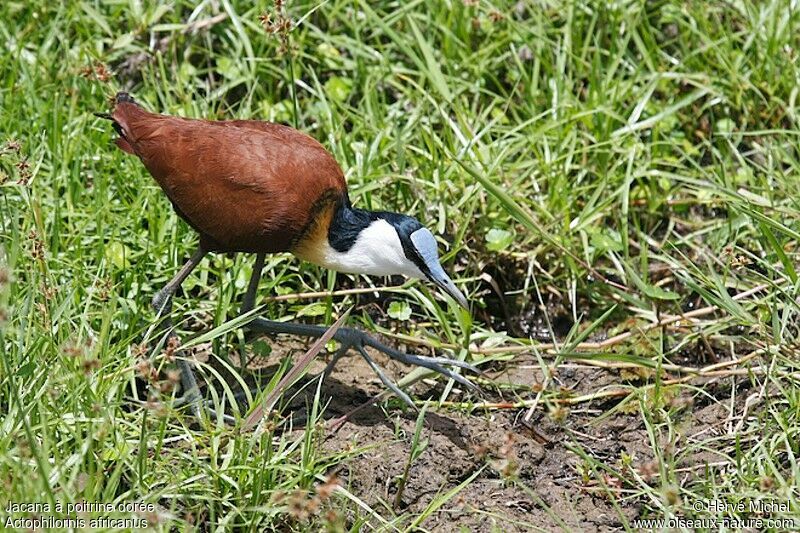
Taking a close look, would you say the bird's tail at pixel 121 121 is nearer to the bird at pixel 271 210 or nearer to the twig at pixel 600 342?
the bird at pixel 271 210

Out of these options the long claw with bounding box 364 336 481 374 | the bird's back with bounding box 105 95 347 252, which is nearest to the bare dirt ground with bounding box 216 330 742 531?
the long claw with bounding box 364 336 481 374

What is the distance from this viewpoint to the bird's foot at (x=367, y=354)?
4676mm

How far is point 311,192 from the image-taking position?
4.60 metres

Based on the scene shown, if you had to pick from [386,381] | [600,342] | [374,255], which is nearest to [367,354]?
[386,381]

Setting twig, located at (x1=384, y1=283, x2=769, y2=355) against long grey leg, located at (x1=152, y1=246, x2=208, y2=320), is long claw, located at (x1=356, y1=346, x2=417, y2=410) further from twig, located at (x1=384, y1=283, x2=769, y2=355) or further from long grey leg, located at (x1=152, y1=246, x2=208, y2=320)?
long grey leg, located at (x1=152, y1=246, x2=208, y2=320)

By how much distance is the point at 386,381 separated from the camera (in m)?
4.63

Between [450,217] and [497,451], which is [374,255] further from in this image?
[497,451]

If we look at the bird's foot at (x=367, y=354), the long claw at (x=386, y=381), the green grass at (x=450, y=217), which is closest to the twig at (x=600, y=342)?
the green grass at (x=450, y=217)

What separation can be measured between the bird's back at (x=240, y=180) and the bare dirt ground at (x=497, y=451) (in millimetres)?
703

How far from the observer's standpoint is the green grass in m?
3.88

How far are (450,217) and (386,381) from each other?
0.98 m

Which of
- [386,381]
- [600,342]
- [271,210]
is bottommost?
[600,342]

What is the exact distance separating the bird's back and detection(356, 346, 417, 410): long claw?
1.74 feet

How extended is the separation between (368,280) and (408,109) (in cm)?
108
